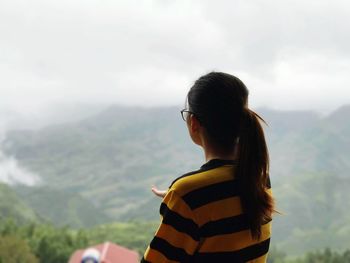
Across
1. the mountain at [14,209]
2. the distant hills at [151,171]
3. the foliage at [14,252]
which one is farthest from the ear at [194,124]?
the distant hills at [151,171]

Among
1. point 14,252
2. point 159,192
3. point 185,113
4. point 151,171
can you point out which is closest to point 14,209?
point 14,252

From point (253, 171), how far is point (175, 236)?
209 mm

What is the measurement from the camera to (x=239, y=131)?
1103 mm

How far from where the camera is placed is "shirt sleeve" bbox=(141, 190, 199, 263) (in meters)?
1.00

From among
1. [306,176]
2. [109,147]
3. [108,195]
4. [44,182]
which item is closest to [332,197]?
[306,176]

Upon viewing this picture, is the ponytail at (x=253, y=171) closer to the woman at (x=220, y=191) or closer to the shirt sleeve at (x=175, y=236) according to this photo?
the woman at (x=220, y=191)

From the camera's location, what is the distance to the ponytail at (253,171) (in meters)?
1.08

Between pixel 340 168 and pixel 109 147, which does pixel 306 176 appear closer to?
pixel 340 168

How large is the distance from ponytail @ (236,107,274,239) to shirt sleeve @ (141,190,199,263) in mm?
129

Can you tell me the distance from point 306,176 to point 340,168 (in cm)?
5390

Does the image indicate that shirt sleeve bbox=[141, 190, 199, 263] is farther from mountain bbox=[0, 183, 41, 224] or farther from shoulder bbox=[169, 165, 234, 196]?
mountain bbox=[0, 183, 41, 224]

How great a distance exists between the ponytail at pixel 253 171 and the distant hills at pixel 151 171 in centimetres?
6781

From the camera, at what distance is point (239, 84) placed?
3.71 ft

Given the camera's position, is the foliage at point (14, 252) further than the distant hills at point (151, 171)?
No
